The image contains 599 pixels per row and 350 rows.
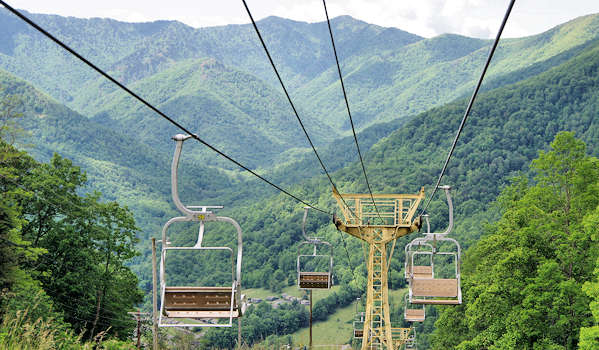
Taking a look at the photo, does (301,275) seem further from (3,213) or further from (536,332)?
(3,213)

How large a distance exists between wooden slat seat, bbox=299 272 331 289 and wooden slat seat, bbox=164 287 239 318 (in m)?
8.85

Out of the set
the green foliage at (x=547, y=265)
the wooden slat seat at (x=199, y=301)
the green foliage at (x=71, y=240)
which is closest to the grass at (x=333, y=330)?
the green foliage at (x=71, y=240)

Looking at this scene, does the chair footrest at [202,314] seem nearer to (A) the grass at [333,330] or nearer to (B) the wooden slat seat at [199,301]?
(B) the wooden slat seat at [199,301]

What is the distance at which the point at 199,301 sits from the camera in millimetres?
7180

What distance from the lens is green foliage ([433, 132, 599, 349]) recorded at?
15.9 meters

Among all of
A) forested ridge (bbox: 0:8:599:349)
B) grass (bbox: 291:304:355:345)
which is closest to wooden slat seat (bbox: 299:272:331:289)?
forested ridge (bbox: 0:8:599:349)

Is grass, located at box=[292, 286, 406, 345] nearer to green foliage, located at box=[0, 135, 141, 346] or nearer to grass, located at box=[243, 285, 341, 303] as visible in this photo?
grass, located at box=[243, 285, 341, 303]

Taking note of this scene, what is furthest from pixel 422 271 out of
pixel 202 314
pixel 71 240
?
pixel 71 240

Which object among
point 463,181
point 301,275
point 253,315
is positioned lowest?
point 253,315

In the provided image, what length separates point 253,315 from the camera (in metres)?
78.2

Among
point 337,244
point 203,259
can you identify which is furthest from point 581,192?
point 203,259

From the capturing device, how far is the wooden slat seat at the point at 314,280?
52.4 ft

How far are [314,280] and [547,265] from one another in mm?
6187

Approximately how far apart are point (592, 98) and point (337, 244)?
48576 mm
